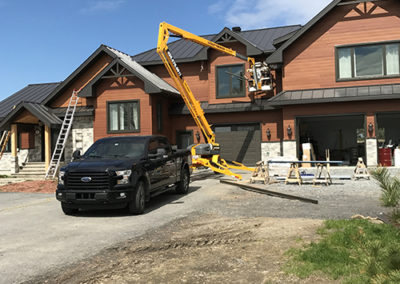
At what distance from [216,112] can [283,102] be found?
4806mm

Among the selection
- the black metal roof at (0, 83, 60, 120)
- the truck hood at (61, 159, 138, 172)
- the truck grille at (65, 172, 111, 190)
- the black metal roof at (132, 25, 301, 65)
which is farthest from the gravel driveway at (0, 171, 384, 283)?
the black metal roof at (0, 83, 60, 120)

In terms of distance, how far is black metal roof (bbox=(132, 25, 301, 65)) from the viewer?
80.2 feet

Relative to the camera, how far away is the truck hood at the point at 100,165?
880cm

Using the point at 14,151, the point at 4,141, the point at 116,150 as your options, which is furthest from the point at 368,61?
the point at 4,141

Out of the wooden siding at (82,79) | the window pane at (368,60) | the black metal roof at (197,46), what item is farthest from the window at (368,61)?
the wooden siding at (82,79)

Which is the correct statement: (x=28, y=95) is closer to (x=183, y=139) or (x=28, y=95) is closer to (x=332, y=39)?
(x=183, y=139)

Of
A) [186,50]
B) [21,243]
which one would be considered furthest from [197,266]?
[186,50]

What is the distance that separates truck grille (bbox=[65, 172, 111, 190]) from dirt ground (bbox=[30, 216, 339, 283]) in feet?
7.17

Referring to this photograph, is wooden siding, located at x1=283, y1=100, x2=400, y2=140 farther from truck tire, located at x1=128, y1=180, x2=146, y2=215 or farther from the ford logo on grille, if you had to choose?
the ford logo on grille

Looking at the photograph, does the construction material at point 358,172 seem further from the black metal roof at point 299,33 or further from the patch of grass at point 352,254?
the patch of grass at point 352,254

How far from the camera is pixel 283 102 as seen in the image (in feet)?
65.6

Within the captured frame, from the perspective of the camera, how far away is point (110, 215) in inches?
365

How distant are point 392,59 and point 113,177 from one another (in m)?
17.3

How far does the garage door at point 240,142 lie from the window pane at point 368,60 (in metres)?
6.76
